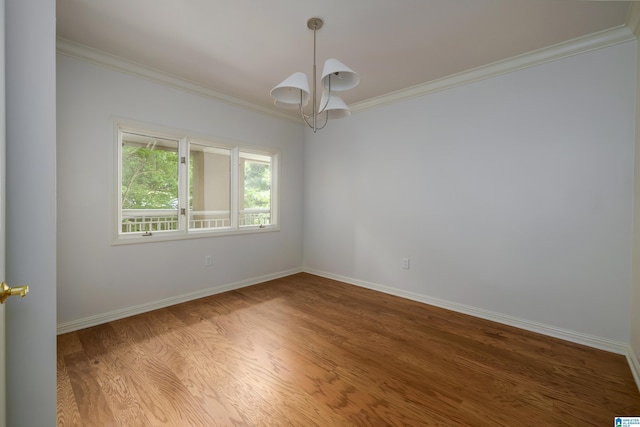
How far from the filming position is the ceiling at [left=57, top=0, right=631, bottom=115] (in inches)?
78.2

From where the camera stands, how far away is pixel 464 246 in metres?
3.04

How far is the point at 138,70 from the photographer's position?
2816mm

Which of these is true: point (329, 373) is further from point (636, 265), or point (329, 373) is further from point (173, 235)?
point (636, 265)

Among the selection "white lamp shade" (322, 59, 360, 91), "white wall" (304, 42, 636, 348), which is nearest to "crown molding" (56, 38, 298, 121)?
"white wall" (304, 42, 636, 348)

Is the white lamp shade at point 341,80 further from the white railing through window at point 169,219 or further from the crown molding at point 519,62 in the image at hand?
the white railing through window at point 169,219

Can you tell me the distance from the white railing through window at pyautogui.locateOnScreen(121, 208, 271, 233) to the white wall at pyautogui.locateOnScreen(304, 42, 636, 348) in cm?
154

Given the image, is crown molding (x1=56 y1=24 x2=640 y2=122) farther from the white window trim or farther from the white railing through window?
the white railing through window

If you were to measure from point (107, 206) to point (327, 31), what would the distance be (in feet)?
8.49

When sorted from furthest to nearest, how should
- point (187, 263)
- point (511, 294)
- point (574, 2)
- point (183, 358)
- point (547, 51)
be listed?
1. point (187, 263)
2. point (511, 294)
3. point (547, 51)
4. point (183, 358)
5. point (574, 2)

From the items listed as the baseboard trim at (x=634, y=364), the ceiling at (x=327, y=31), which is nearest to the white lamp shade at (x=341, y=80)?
the ceiling at (x=327, y=31)

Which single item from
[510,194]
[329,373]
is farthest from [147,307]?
[510,194]

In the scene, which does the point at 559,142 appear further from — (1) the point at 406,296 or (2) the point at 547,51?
(1) the point at 406,296

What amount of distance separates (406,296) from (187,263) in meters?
2.70

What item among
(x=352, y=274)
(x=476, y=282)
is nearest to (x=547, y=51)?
(x=476, y=282)
